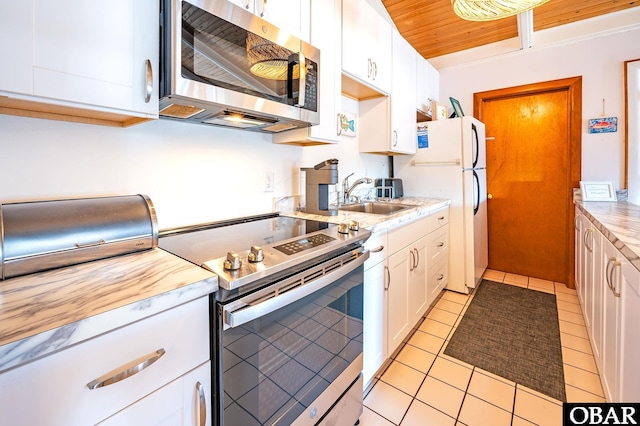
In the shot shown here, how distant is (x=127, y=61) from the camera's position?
3.06 ft

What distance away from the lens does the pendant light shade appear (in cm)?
124

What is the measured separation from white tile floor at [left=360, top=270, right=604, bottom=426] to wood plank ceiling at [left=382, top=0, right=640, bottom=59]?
8.37 ft

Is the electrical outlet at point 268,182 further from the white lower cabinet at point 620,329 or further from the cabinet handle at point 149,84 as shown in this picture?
the white lower cabinet at point 620,329

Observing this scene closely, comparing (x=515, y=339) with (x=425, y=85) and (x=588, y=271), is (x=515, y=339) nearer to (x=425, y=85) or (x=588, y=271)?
(x=588, y=271)

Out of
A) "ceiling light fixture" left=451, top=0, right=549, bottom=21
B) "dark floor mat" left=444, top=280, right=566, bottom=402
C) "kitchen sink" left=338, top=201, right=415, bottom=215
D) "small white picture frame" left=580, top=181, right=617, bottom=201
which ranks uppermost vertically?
"ceiling light fixture" left=451, top=0, right=549, bottom=21

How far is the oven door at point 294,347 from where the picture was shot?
2.71 ft

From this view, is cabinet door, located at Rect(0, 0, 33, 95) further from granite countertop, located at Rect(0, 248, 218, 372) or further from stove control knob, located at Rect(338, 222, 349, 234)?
stove control knob, located at Rect(338, 222, 349, 234)

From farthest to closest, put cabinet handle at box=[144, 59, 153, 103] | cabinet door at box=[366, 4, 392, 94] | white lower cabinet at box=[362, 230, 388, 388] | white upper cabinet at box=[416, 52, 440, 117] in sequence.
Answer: white upper cabinet at box=[416, 52, 440, 117] → cabinet door at box=[366, 4, 392, 94] → white lower cabinet at box=[362, 230, 388, 388] → cabinet handle at box=[144, 59, 153, 103]

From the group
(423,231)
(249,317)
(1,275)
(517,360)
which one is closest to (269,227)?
(249,317)

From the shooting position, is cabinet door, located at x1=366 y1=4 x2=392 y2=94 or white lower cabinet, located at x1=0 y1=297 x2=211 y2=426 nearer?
white lower cabinet, located at x1=0 y1=297 x2=211 y2=426

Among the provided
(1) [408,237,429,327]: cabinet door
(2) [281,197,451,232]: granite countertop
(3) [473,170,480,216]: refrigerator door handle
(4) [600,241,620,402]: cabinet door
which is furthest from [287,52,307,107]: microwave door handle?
(3) [473,170,480,216]: refrigerator door handle

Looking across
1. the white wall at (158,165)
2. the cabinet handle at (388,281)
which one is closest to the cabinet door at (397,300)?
the cabinet handle at (388,281)

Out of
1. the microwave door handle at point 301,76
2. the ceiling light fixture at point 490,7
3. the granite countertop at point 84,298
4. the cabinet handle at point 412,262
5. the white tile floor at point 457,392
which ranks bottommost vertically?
the white tile floor at point 457,392

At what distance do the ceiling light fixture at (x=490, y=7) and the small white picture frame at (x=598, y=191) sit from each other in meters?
1.77
